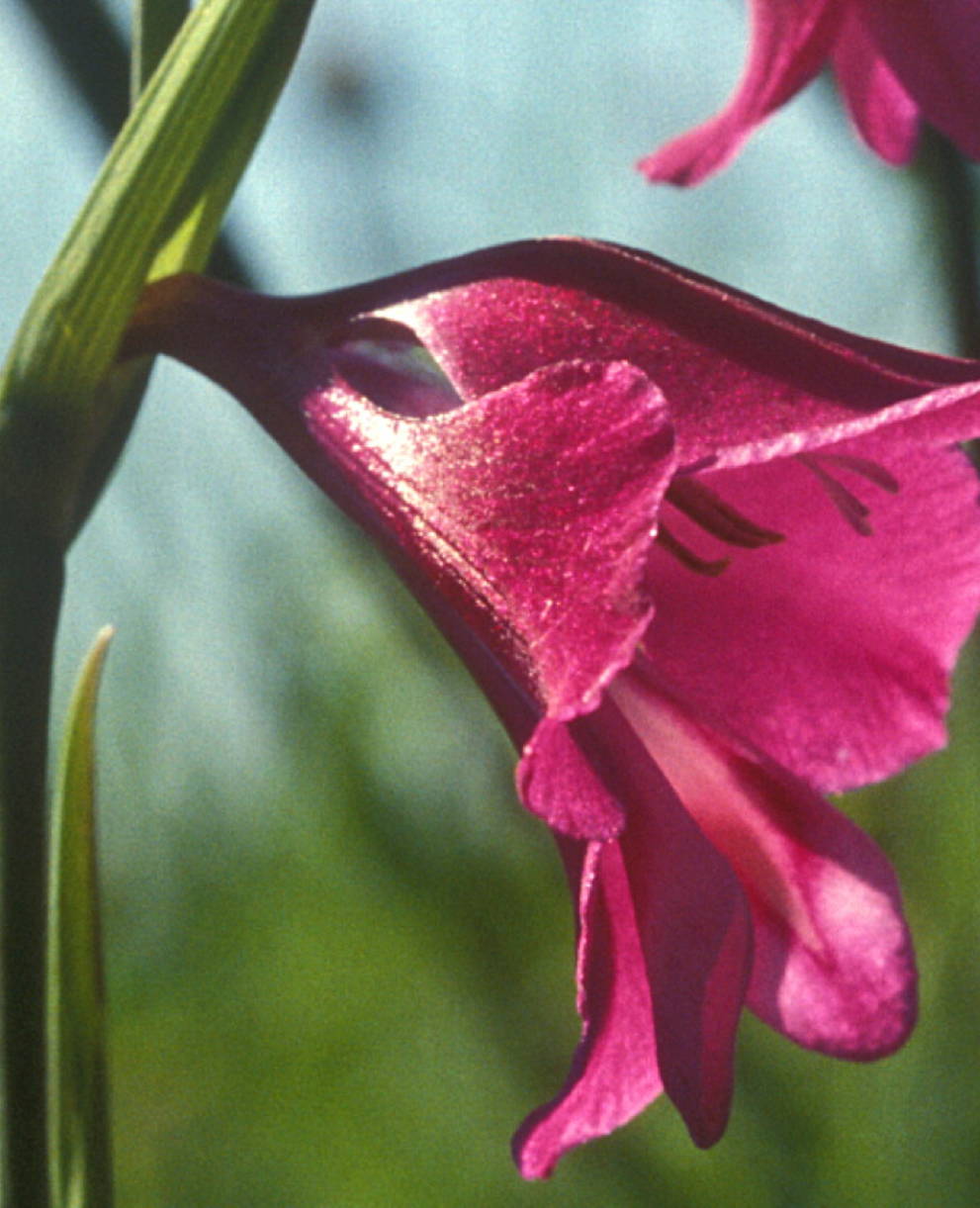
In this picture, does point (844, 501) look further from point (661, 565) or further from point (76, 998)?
point (76, 998)

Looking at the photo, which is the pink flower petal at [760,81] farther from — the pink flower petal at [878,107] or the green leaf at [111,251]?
the green leaf at [111,251]

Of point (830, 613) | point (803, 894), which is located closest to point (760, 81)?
point (830, 613)

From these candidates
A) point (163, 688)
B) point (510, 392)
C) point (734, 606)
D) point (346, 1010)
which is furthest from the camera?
point (346, 1010)

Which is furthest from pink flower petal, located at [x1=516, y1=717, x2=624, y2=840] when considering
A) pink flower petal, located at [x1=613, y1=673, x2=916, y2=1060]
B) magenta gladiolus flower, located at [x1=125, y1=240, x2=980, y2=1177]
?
pink flower petal, located at [x1=613, y1=673, x2=916, y2=1060]

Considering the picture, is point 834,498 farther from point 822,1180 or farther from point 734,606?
point 822,1180

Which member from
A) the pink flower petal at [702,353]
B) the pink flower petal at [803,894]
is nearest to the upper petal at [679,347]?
the pink flower petal at [702,353]

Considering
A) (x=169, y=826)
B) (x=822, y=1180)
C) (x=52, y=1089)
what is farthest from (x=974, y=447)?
(x=169, y=826)
